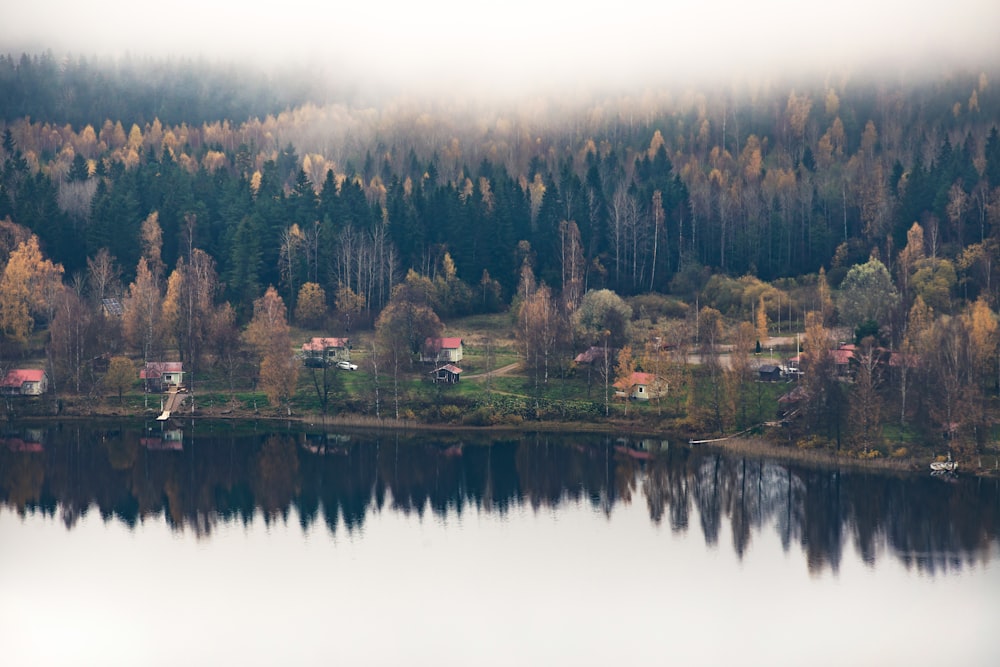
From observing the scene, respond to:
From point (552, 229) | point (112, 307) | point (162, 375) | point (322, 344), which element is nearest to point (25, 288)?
point (112, 307)

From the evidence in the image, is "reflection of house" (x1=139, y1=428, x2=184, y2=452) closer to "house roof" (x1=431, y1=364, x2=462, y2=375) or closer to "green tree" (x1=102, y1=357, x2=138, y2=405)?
"green tree" (x1=102, y1=357, x2=138, y2=405)

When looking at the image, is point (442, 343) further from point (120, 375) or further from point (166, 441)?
point (120, 375)

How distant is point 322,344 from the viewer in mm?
66750

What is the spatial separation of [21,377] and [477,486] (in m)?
28.0

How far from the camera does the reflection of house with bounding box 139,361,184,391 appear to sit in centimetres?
6581

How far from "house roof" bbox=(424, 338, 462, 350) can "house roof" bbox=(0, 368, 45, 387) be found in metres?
20.6

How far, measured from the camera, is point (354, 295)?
76.5 metres

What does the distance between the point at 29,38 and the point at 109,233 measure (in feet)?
220

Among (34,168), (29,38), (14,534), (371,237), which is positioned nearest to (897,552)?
(14,534)

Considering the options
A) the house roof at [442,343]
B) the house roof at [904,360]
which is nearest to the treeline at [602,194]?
the house roof at [442,343]

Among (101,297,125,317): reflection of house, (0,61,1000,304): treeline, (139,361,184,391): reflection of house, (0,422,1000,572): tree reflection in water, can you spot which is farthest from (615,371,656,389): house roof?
(101,297,125,317): reflection of house

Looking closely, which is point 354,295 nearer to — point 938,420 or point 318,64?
point 938,420

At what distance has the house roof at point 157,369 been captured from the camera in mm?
65688

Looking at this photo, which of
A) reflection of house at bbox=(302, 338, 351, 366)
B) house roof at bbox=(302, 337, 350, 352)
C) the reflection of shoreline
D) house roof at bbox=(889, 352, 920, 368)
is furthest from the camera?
house roof at bbox=(302, 337, 350, 352)
